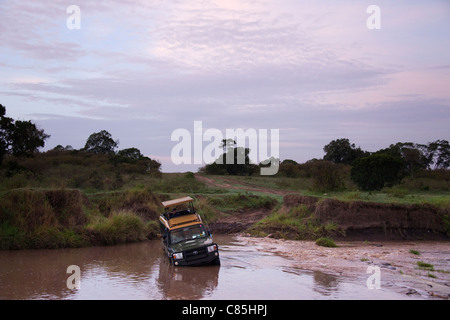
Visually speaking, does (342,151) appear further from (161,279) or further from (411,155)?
(161,279)

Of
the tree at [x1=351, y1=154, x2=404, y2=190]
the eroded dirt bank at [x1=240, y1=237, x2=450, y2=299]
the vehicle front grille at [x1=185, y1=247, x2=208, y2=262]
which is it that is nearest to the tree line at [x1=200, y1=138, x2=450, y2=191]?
the tree at [x1=351, y1=154, x2=404, y2=190]

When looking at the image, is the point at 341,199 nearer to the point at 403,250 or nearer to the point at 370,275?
the point at 403,250

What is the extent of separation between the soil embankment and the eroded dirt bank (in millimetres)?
935

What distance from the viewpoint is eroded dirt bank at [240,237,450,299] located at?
46.4 ft

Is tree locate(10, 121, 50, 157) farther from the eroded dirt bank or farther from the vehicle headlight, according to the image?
the vehicle headlight

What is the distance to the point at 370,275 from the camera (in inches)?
614

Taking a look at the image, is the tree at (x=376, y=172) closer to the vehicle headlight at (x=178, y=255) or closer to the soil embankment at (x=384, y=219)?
the soil embankment at (x=384, y=219)

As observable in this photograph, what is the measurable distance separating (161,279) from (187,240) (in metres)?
2.09

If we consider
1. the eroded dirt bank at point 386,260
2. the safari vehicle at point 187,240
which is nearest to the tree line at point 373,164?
the eroded dirt bank at point 386,260

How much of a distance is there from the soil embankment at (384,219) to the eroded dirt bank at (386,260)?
935 millimetres

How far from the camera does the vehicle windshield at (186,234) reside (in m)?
17.5

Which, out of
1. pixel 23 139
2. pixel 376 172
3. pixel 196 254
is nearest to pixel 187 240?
pixel 196 254

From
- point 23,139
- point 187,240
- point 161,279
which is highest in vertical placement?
point 23,139

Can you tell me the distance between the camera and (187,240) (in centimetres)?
1742
